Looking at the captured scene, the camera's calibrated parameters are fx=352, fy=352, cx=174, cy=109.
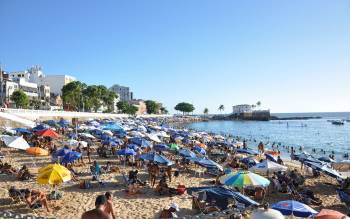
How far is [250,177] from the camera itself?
42.1 ft

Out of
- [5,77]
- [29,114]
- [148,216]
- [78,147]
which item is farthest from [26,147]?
[5,77]

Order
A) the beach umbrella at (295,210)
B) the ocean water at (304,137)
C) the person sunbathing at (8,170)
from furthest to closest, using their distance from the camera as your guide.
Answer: the ocean water at (304,137) → the person sunbathing at (8,170) → the beach umbrella at (295,210)

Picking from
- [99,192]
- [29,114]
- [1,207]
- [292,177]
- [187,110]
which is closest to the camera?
[1,207]

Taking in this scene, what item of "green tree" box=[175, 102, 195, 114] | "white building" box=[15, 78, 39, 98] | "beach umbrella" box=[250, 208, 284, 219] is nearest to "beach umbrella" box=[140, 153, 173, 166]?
"beach umbrella" box=[250, 208, 284, 219]

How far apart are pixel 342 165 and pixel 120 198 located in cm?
1638

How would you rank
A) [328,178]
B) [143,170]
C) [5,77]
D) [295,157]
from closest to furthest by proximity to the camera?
[143,170]
[328,178]
[295,157]
[5,77]

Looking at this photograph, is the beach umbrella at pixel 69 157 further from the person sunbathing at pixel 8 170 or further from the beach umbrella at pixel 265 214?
the beach umbrella at pixel 265 214

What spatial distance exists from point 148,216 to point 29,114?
44.3 metres

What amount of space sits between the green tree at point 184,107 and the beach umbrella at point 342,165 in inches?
6090

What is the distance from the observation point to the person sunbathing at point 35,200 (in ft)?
39.7

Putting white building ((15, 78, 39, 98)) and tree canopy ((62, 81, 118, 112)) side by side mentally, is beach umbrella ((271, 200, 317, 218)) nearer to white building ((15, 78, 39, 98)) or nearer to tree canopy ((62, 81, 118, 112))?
tree canopy ((62, 81, 118, 112))

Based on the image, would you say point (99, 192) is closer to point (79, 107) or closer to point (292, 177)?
point (292, 177)

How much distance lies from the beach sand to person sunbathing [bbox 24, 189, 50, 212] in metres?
0.18

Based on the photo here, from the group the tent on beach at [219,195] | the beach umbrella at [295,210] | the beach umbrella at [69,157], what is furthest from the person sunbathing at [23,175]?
the beach umbrella at [295,210]
